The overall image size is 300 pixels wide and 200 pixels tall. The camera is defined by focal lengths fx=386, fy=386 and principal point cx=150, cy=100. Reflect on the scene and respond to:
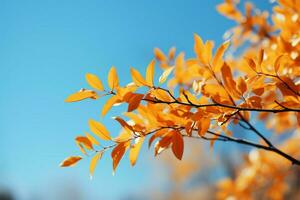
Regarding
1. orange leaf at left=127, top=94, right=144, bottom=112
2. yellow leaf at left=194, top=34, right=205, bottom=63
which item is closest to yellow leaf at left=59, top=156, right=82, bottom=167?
orange leaf at left=127, top=94, right=144, bottom=112

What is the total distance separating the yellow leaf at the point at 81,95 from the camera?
0.68 meters

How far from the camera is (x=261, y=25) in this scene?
1.53 metres

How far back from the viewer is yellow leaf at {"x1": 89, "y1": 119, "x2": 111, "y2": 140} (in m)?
0.77

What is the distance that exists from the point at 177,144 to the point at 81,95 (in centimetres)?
20

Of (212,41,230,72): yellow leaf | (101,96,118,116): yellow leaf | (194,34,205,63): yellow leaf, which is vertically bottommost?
(101,96,118,116): yellow leaf

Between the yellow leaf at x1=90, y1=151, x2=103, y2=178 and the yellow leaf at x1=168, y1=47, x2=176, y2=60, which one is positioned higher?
the yellow leaf at x1=168, y1=47, x2=176, y2=60

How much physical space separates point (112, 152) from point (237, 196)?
1.02 metres

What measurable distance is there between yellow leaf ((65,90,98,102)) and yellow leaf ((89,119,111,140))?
82 mm

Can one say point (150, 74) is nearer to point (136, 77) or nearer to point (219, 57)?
point (136, 77)

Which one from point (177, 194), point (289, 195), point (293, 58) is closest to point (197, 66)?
point (293, 58)

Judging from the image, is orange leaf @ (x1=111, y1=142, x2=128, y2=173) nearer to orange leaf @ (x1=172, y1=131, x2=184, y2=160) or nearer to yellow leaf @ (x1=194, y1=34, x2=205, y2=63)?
orange leaf @ (x1=172, y1=131, x2=184, y2=160)

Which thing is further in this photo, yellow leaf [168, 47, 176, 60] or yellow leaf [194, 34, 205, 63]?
yellow leaf [168, 47, 176, 60]

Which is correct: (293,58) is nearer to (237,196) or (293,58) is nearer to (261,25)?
(261,25)

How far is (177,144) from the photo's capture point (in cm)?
73
